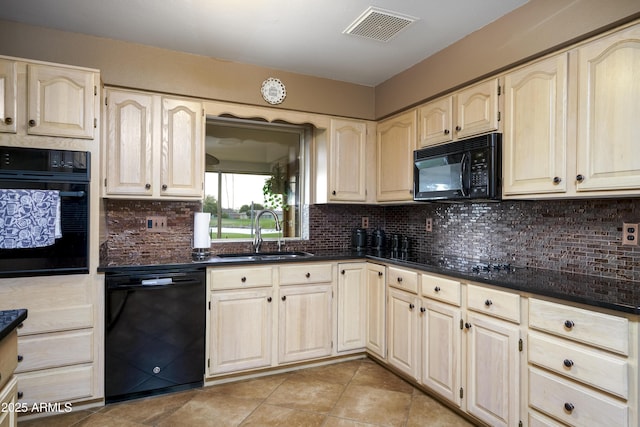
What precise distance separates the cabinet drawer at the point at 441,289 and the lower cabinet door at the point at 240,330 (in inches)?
46.1

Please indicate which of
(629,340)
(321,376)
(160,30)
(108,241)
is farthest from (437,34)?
(108,241)

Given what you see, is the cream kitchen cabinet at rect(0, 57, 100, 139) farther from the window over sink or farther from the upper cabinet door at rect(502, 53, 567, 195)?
the upper cabinet door at rect(502, 53, 567, 195)

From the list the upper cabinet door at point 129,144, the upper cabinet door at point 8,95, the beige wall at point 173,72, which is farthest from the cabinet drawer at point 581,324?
the upper cabinet door at point 8,95

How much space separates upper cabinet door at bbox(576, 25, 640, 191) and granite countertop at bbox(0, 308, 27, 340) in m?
2.48

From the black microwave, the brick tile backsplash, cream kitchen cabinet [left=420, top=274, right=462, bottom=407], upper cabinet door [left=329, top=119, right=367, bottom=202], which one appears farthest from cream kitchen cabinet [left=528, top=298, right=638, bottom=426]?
upper cabinet door [left=329, top=119, right=367, bottom=202]

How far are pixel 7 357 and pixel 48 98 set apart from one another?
5.76 ft

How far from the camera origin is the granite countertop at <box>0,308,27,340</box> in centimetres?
110

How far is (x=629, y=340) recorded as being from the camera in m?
1.50

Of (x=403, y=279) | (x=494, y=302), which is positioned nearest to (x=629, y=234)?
(x=494, y=302)

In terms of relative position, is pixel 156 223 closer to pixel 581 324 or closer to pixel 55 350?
pixel 55 350

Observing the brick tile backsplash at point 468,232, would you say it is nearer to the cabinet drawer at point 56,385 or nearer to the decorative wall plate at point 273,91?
the cabinet drawer at point 56,385

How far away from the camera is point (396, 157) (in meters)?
3.29

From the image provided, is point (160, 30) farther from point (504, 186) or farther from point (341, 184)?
point (504, 186)

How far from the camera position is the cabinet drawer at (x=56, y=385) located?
222 cm
